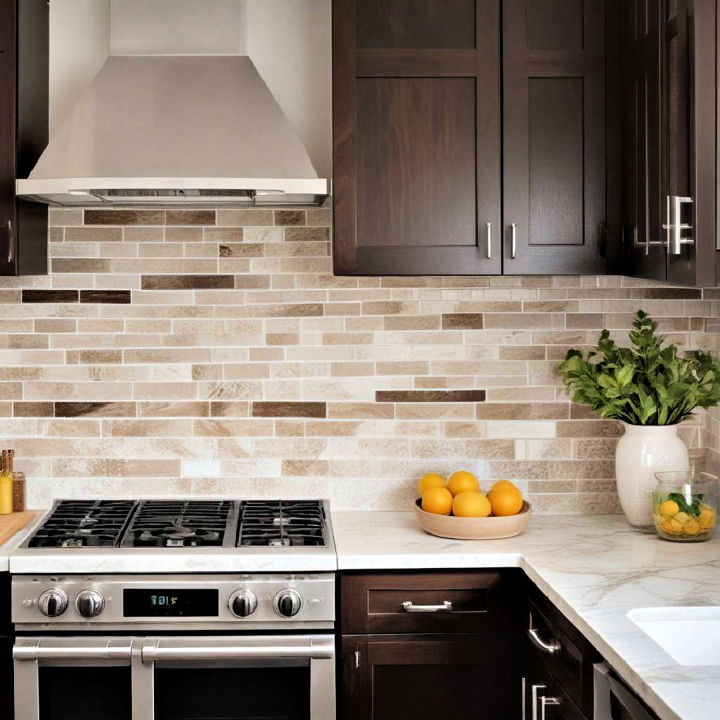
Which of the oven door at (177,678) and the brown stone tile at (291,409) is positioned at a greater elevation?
the brown stone tile at (291,409)

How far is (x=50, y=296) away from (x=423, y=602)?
1525mm

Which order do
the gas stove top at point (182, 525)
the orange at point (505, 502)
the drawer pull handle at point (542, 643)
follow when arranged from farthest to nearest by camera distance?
1. the orange at point (505, 502)
2. the gas stove top at point (182, 525)
3. the drawer pull handle at point (542, 643)

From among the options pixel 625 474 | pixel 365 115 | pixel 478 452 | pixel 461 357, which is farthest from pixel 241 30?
pixel 625 474

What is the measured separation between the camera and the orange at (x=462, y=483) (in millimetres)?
3250

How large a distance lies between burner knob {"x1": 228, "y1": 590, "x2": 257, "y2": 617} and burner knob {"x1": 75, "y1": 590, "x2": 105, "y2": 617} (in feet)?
1.12

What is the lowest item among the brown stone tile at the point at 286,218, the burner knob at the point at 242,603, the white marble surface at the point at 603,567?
the burner knob at the point at 242,603

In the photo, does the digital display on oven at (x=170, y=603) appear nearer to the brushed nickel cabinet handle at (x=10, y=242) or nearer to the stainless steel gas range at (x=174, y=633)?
the stainless steel gas range at (x=174, y=633)

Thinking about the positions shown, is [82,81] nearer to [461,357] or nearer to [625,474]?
[461,357]

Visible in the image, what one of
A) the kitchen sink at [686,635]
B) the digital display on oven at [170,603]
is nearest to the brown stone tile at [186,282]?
the digital display on oven at [170,603]

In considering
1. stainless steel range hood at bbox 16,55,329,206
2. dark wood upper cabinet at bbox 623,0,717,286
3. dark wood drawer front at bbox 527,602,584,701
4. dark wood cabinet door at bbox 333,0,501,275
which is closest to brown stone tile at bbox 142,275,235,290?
stainless steel range hood at bbox 16,55,329,206

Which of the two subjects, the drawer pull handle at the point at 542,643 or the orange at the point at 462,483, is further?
the orange at the point at 462,483

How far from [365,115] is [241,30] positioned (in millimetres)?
519

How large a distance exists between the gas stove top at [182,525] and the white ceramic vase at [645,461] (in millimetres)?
900

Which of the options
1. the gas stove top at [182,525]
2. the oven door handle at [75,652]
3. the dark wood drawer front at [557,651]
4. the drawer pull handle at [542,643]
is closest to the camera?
the dark wood drawer front at [557,651]
